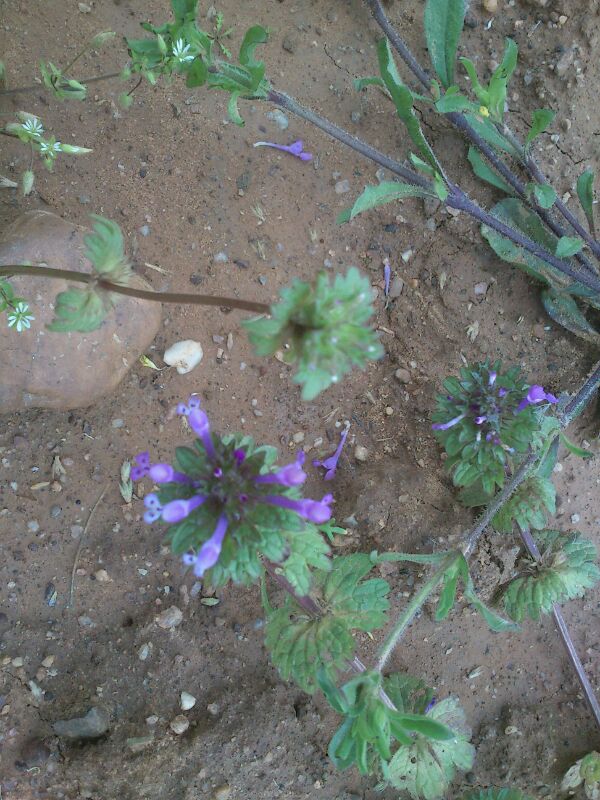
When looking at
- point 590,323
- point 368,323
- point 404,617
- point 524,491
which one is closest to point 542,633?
point 524,491

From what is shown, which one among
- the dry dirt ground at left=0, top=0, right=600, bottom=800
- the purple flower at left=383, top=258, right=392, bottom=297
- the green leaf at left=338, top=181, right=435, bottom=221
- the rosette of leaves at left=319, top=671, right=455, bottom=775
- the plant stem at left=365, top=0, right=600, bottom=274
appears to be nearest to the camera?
the rosette of leaves at left=319, top=671, right=455, bottom=775

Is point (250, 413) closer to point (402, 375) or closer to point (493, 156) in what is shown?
point (402, 375)

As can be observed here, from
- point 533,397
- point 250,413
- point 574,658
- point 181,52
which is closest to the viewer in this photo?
point 181,52

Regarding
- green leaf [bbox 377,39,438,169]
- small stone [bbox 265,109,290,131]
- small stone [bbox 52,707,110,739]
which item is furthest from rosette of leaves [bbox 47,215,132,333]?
small stone [bbox 52,707,110,739]

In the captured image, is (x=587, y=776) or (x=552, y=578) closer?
(x=552, y=578)

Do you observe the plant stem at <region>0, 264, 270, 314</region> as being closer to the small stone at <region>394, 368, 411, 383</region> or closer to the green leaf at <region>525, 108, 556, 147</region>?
the small stone at <region>394, 368, 411, 383</region>

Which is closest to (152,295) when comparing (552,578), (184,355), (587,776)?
(184,355)

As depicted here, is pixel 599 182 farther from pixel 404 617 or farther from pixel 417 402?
pixel 404 617
